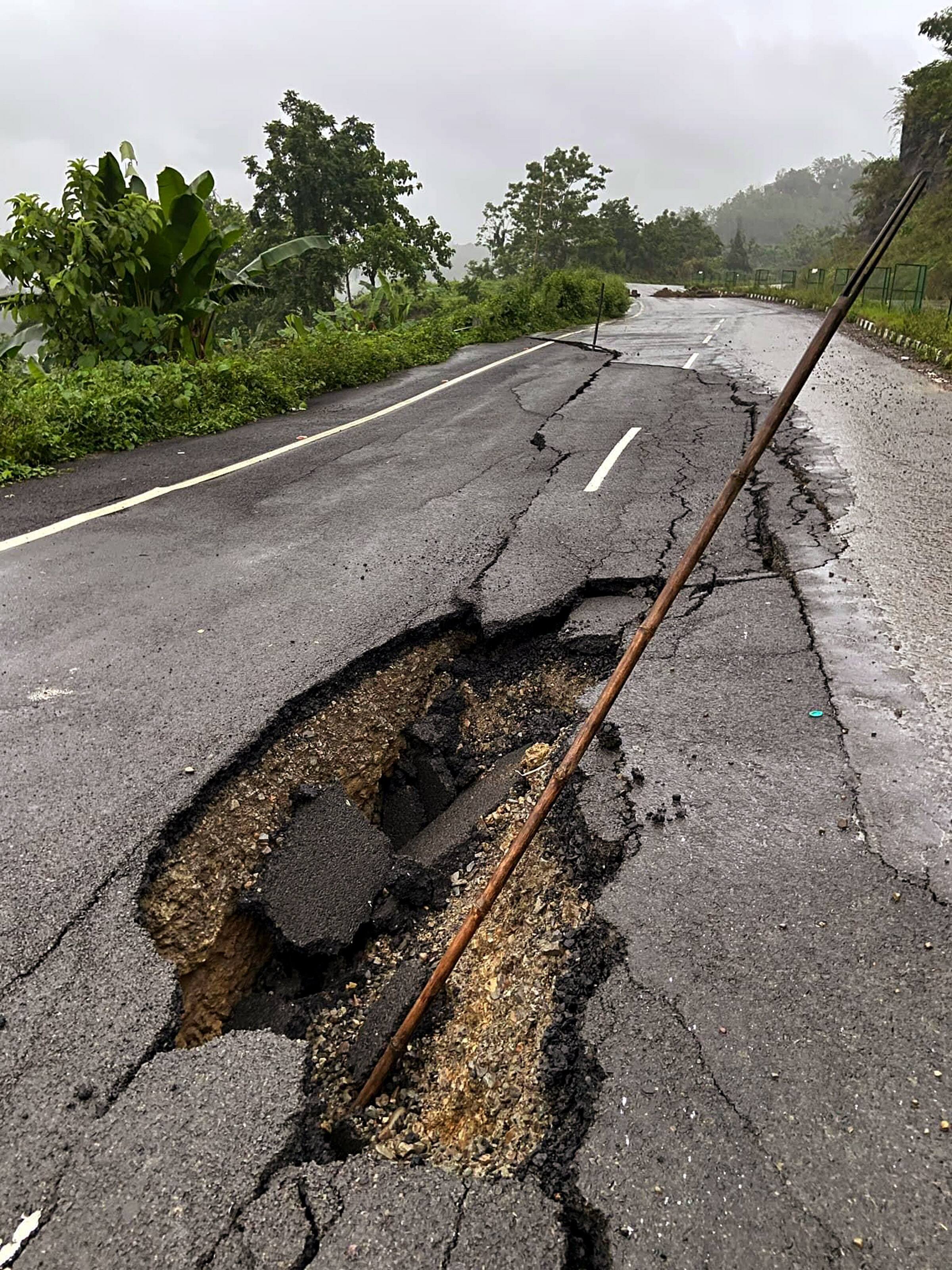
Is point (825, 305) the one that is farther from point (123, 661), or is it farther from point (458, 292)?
point (123, 661)

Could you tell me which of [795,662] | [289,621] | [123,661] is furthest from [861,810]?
[123,661]

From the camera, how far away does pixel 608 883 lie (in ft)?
8.61

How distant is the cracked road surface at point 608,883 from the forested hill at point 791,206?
8135 inches

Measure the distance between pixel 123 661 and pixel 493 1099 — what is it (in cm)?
268

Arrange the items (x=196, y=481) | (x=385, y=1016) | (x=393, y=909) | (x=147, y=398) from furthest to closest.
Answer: (x=147, y=398) < (x=196, y=481) < (x=393, y=909) < (x=385, y=1016)

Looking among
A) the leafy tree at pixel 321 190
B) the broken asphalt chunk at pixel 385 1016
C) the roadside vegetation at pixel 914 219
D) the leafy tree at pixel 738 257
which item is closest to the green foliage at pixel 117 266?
the broken asphalt chunk at pixel 385 1016

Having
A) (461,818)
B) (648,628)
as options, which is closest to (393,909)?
(461,818)

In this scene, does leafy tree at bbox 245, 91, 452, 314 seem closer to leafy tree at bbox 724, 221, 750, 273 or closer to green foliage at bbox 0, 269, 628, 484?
green foliage at bbox 0, 269, 628, 484

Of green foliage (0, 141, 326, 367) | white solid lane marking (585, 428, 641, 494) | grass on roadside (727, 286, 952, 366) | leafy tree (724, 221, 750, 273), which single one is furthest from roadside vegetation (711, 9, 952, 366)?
leafy tree (724, 221, 750, 273)

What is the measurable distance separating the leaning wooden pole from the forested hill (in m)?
210

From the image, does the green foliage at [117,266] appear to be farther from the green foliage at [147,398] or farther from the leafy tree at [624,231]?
the leafy tree at [624,231]

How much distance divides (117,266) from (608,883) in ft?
30.7

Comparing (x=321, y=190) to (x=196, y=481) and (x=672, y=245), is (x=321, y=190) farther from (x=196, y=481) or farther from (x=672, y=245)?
(x=672, y=245)

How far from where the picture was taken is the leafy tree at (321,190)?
31.1 meters
